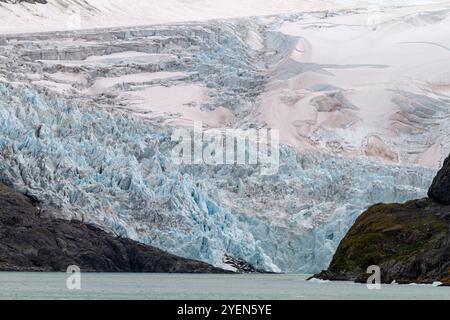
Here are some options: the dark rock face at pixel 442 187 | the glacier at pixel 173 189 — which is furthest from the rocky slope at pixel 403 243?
the glacier at pixel 173 189

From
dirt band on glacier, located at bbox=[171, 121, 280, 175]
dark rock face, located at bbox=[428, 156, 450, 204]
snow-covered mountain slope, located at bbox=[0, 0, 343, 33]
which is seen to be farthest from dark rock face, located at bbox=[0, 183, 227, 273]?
snow-covered mountain slope, located at bbox=[0, 0, 343, 33]

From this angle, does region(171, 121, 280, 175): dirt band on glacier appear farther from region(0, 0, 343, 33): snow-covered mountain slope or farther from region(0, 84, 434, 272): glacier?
region(0, 0, 343, 33): snow-covered mountain slope

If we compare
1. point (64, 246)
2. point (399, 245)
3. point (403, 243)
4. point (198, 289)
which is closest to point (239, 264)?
point (64, 246)

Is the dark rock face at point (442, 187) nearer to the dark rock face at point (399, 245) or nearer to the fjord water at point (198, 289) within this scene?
the dark rock face at point (399, 245)

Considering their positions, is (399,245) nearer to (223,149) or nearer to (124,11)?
(223,149)

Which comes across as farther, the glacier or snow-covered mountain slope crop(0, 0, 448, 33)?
snow-covered mountain slope crop(0, 0, 448, 33)
